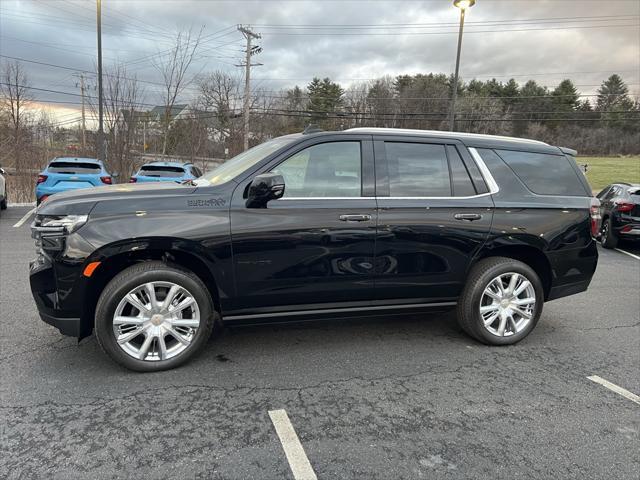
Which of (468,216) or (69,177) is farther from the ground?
(468,216)

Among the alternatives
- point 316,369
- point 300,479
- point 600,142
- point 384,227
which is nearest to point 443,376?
point 316,369

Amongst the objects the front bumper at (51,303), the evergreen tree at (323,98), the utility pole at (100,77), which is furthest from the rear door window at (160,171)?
the evergreen tree at (323,98)

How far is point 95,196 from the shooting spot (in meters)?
3.24

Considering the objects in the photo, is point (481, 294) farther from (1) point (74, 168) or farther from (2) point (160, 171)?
(1) point (74, 168)

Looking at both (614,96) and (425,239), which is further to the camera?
(614,96)

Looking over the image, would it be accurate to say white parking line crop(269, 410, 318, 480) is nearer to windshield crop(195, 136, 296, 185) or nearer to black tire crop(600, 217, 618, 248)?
windshield crop(195, 136, 296, 185)

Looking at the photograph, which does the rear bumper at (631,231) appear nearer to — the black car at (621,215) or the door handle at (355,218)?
the black car at (621,215)

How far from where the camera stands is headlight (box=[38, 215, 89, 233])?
3.05 meters

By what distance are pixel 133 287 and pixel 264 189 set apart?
1.17 m

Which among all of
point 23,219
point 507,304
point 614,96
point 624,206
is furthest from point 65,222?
point 614,96

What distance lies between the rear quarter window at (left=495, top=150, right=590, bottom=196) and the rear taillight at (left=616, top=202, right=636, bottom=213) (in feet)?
21.3

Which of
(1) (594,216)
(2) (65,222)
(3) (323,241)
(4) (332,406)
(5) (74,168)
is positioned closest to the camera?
(4) (332,406)

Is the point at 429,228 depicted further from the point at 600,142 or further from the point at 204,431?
the point at 600,142

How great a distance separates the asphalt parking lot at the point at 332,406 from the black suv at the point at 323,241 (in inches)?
13.6
